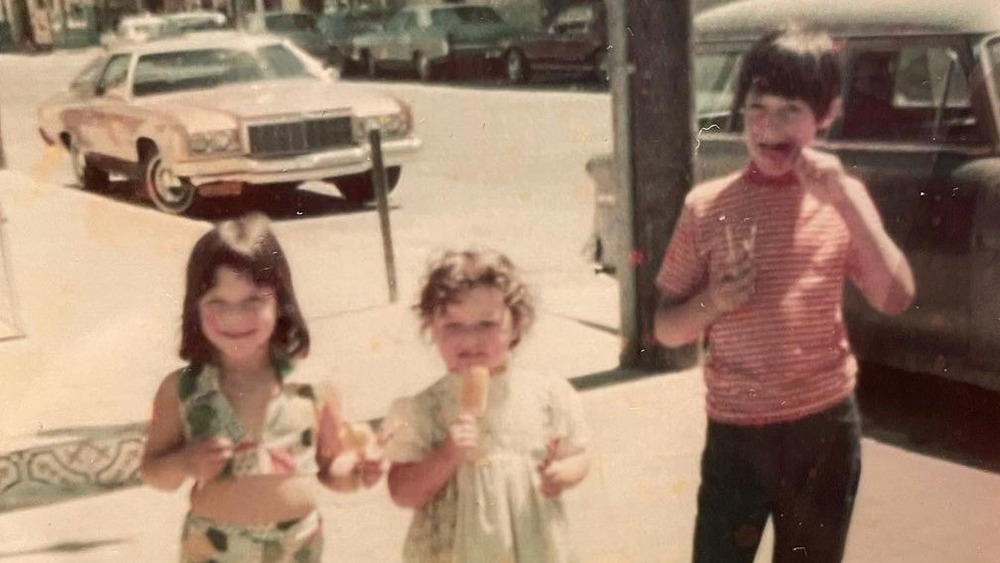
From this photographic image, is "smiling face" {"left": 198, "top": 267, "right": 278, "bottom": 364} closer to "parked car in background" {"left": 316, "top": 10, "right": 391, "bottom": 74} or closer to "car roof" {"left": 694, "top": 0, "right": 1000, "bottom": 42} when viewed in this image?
"parked car in background" {"left": 316, "top": 10, "right": 391, "bottom": 74}

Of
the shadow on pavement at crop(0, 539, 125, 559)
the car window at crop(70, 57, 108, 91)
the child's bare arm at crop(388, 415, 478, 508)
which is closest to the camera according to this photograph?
the child's bare arm at crop(388, 415, 478, 508)

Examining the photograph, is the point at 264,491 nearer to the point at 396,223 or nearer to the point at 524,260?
the point at 524,260

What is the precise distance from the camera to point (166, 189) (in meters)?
3.22

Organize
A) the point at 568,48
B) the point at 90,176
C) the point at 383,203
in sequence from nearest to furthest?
the point at 90,176, the point at 383,203, the point at 568,48

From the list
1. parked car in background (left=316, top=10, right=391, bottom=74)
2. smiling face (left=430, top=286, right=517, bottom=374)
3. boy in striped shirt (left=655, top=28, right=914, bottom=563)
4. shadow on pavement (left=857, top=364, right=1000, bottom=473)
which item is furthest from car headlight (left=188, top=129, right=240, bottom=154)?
shadow on pavement (left=857, top=364, right=1000, bottom=473)

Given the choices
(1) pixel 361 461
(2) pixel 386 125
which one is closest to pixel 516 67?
(2) pixel 386 125

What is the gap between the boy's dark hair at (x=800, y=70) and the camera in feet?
8.18

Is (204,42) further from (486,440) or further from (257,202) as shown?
(486,440)

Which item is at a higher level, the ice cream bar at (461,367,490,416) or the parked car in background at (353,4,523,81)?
the parked car in background at (353,4,523,81)

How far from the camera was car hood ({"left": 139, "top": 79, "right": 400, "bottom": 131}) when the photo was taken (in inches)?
127

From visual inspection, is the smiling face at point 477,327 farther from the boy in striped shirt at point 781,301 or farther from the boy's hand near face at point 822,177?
the boy's hand near face at point 822,177

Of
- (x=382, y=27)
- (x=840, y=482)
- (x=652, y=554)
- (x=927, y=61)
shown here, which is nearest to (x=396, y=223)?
(x=382, y=27)

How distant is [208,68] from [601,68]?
1.37 m

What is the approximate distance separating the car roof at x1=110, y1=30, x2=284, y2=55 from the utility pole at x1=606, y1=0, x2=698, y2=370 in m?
1.24
